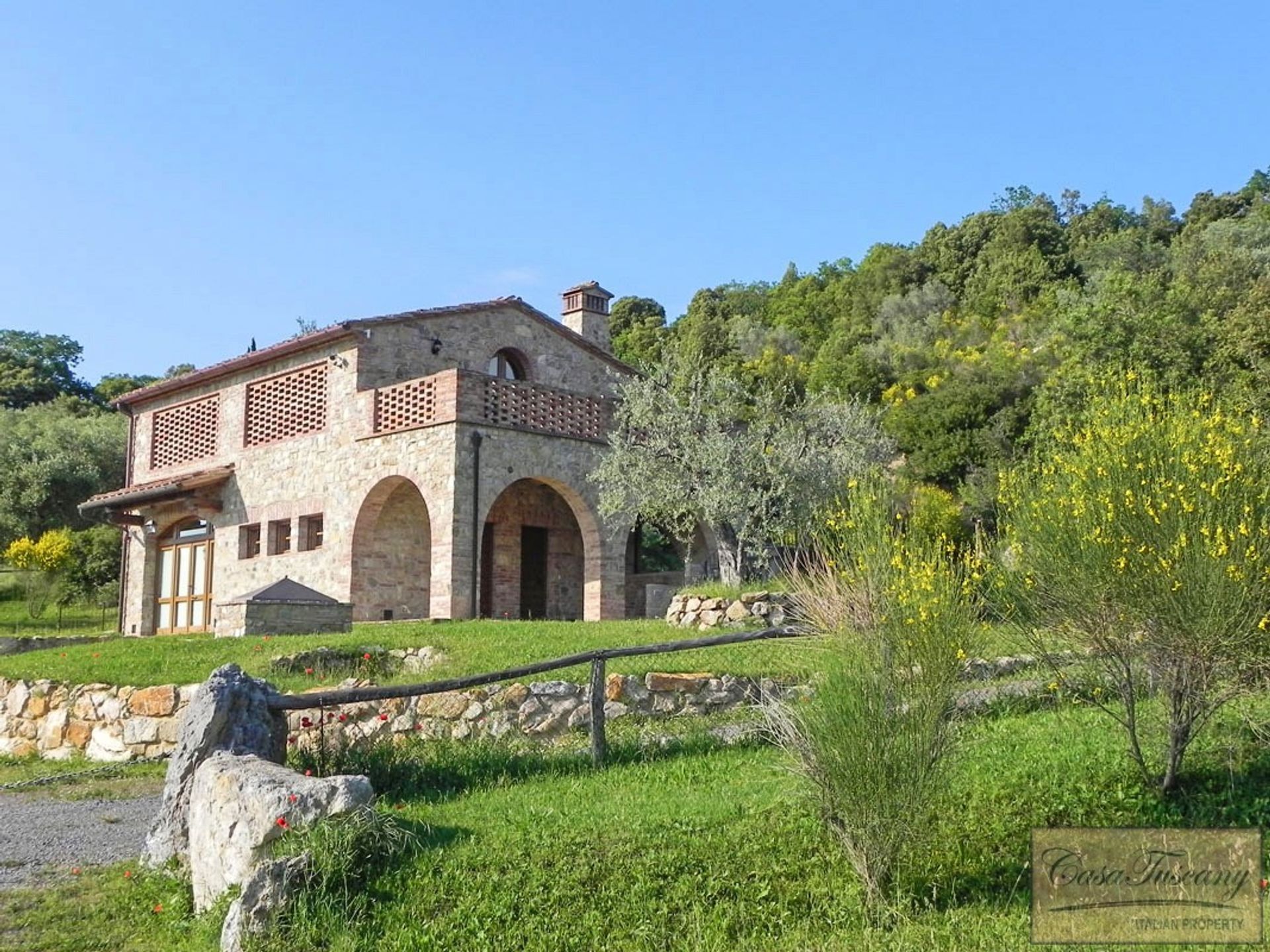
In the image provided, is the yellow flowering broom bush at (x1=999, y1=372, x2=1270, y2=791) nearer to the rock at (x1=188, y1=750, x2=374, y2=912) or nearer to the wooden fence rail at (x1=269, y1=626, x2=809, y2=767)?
the wooden fence rail at (x1=269, y1=626, x2=809, y2=767)

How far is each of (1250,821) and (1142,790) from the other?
66 cm

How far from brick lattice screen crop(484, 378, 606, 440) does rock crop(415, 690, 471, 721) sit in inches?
323

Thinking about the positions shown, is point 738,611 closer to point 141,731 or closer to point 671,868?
point 141,731

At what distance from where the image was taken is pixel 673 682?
36.3 ft

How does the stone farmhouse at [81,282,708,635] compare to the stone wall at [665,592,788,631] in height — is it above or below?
above

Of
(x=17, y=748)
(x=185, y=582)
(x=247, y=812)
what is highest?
(x=185, y=582)

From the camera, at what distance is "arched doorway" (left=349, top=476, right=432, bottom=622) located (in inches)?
766

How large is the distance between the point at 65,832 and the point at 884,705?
21.5 ft

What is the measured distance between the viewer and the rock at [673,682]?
435 inches

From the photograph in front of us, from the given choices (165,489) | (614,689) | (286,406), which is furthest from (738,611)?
(165,489)

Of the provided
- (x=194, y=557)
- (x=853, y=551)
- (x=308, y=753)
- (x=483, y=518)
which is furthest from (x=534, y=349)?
(x=853, y=551)

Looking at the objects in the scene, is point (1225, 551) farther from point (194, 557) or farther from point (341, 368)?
point (194, 557)

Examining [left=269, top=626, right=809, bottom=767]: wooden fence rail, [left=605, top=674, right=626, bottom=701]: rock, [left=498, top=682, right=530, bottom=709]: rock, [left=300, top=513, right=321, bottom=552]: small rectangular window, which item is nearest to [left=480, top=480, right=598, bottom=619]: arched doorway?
[left=300, top=513, right=321, bottom=552]: small rectangular window

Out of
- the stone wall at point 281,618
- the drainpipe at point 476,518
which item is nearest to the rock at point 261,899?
the stone wall at point 281,618
